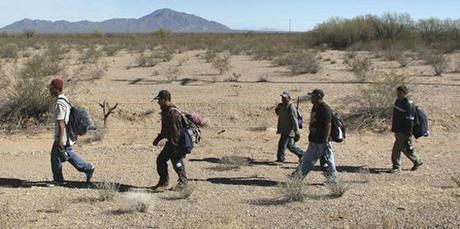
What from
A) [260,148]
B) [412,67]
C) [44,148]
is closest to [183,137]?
[260,148]

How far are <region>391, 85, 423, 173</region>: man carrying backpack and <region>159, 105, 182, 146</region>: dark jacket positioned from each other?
4.00 metres

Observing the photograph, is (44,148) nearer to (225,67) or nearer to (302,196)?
(302,196)

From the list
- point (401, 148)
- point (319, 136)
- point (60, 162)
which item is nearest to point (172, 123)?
point (60, 162)

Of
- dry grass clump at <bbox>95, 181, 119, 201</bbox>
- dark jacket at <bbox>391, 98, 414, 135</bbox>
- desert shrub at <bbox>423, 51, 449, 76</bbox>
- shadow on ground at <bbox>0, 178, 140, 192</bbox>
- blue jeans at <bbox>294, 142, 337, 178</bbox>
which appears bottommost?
desert shrub at <bbox>423, 51, 449, 76</bbox>

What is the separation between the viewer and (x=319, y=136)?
33.0ft

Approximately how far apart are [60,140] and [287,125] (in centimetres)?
433

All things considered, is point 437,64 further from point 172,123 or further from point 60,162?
point 60,162

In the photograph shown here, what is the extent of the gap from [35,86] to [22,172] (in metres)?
6.29

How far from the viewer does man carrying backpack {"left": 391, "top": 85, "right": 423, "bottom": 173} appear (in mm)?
11352

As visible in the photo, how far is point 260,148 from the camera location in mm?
14250

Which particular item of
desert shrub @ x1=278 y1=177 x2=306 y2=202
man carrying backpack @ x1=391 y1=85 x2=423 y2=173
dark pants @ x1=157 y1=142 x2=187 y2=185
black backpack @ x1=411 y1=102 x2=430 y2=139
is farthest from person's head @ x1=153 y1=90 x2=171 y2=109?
black backpack @ x1=411 y1=102 x2=430 y2=139

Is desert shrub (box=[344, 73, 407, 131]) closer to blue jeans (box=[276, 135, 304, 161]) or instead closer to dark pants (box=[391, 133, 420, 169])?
blue jeans (box=[276, 135, 304, 161])

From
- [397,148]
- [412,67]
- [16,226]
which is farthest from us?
[412,67]

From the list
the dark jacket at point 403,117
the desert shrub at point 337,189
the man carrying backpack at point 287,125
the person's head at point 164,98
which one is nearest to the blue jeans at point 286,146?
the man carrying backpack at point 287,125
